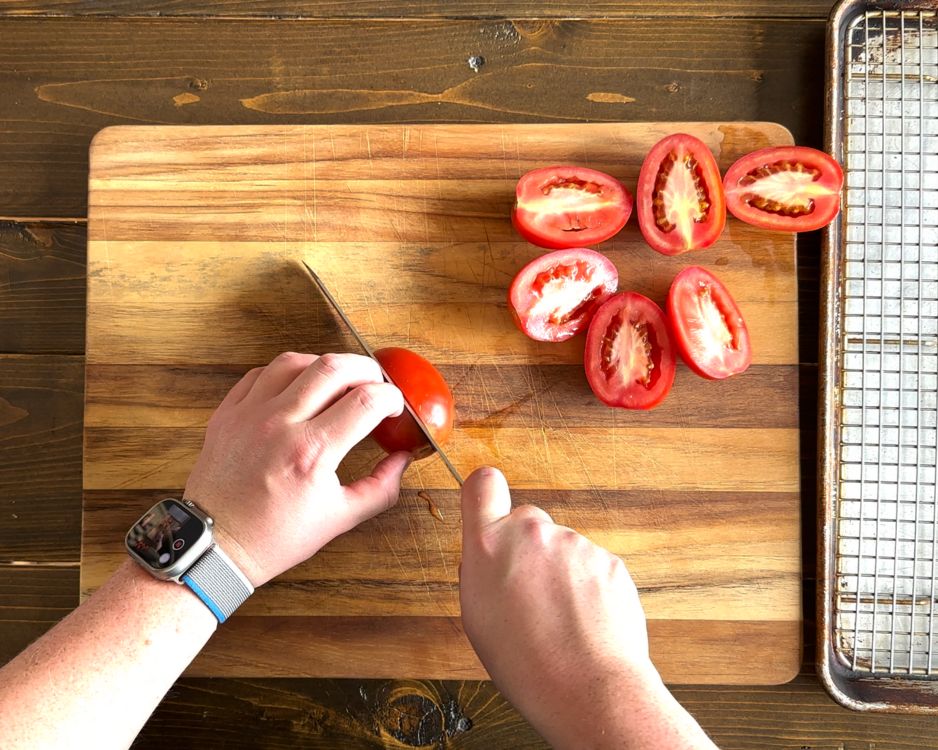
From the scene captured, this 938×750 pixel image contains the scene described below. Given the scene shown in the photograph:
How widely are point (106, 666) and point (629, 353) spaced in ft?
3.11

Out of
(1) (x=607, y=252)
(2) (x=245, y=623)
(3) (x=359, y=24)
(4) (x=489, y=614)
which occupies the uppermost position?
(3) (x=359, y=24)

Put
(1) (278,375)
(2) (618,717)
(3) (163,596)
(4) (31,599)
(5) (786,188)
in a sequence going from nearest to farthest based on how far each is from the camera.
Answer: (2) (618,717) → (3) (163,596) → (1) (278,375) → (5) (786,188) → (4) (31,599)

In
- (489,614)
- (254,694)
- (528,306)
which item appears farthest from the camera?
(254,694)

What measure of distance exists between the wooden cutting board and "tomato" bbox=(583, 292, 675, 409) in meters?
0.05

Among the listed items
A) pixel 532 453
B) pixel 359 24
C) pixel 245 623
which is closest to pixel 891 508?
pixel 532 453

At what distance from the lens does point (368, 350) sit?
4.53 feet

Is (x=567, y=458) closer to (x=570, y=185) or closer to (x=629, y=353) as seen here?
(x=629, y=353)

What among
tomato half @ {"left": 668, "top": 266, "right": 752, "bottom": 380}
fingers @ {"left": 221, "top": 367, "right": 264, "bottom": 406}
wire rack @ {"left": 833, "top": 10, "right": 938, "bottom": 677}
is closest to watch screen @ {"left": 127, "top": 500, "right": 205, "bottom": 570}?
fingers @ {"left": 221, "top": 367, "right": 264, "bottom": 406}

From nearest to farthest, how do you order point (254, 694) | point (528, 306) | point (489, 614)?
1. point (489, 614)
2. point (528, 306)
3. point (254, 694)

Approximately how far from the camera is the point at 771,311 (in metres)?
1.42

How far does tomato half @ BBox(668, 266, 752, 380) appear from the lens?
137cm

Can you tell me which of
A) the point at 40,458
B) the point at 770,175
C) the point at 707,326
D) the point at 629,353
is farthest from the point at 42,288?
the point at 770,175

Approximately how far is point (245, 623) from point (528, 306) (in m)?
0.75

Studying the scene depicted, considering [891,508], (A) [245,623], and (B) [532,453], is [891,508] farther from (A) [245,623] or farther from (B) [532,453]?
(A) [245,623]
